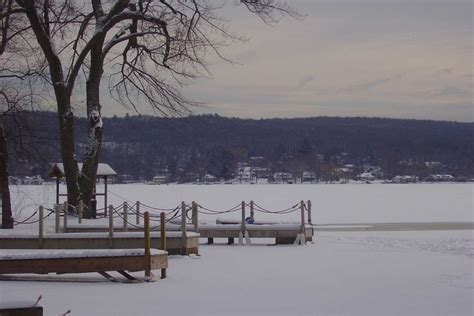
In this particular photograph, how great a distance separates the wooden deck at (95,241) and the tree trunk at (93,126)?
800cm

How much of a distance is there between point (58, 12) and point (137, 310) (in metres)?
20.4

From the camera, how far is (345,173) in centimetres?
18775

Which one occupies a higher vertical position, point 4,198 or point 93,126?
point 93,126

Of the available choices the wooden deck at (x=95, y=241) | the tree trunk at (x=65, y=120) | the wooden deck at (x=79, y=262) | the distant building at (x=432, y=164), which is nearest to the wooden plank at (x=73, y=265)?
the wooden deck at (x=79, y=262)

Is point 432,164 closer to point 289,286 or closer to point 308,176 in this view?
point 308,176

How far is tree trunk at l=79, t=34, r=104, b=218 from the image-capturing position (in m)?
30.0

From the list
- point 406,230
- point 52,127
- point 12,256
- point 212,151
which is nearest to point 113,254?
point 12,256

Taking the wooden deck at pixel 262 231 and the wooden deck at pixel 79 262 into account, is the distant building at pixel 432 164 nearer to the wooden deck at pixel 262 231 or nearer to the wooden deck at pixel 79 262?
the wooden deck at pixel 262 231

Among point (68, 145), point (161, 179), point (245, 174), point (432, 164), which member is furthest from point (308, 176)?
point (68, 145)

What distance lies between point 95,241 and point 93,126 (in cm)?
917

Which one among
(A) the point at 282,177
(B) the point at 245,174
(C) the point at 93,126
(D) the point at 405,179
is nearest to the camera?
(C) the point at 93,126

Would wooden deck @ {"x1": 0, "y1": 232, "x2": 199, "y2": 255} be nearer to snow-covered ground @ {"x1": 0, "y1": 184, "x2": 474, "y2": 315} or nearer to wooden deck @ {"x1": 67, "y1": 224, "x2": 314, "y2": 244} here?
snow-covered ground @ {"x1": 0, "y1": 184, "x2": 474, "y2": 315}

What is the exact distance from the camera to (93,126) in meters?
30.2

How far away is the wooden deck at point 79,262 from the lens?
15375mm
